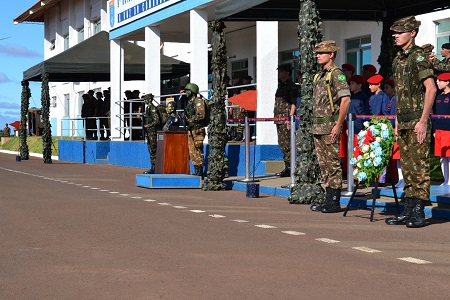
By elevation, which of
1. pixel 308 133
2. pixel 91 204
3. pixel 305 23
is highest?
pixel 305 23

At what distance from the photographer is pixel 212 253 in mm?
8594

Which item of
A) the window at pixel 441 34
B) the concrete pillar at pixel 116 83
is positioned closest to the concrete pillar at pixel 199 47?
the window at pixel 441 34

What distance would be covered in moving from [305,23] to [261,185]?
3862 millimetres

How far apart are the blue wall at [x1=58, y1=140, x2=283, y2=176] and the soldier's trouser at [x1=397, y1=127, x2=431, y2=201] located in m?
8.65

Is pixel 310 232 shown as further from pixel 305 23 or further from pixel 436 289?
pixel 305 23

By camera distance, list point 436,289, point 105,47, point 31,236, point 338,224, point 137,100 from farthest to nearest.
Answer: point 105,47, point 137,100, point 338,224, point 31,236, point 436,289

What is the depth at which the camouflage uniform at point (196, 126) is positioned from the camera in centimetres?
1934

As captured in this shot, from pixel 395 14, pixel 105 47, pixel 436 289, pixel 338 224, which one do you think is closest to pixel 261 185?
pixel 395 14

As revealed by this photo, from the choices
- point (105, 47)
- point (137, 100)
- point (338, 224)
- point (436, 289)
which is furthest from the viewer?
point (105, 47)

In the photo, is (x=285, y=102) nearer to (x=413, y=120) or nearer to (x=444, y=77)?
(x=444, y=77)

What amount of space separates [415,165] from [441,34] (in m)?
10.0

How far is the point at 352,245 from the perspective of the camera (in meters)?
9.23

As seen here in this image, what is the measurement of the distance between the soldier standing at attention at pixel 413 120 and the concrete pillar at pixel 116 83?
69.1 ft

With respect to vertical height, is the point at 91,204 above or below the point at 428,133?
below
